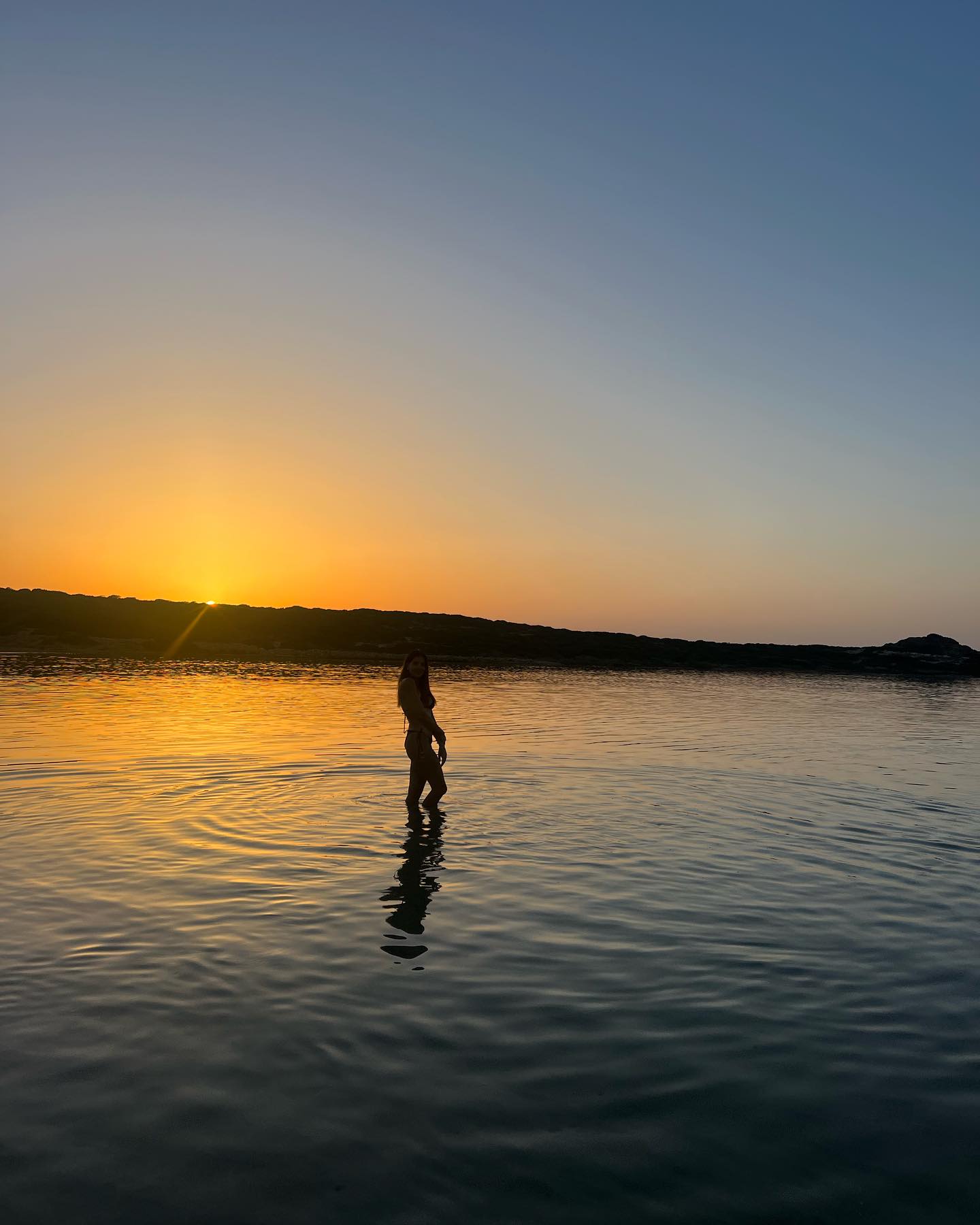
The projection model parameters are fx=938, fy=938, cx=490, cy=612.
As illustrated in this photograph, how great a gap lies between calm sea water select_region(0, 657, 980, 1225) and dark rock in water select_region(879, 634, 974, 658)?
112653 mm

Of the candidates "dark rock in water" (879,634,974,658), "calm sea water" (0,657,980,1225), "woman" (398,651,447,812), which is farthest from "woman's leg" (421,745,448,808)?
"dark rock in water" (879,634,974,658)

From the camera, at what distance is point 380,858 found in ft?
41.0

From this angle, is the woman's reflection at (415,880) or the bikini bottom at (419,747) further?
the bikini bottom at (419,747)

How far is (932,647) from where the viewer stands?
122375 millimetres

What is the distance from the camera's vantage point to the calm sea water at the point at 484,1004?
4984mm

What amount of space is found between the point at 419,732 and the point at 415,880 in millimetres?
4231

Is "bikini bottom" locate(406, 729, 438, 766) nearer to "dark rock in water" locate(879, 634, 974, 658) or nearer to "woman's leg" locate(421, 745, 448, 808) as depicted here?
"woman's leg" locate(421, 745, 448, 808)

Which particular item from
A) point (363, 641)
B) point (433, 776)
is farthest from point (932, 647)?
point (433, 776)

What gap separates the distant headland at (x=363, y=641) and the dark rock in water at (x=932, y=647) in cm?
18

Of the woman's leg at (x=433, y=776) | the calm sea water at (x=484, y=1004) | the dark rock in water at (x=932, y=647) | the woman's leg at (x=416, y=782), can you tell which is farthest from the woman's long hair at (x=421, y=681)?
the dark rock in water at (x=932, y=647)

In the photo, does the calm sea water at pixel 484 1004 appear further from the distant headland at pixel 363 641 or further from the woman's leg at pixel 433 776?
the distant headland at pixel 363 641

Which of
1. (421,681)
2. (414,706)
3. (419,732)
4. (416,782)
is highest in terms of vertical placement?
(421,681)

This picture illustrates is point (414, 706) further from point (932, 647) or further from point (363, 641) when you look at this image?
point (932, 647)

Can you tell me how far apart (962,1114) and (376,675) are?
2286 inches
